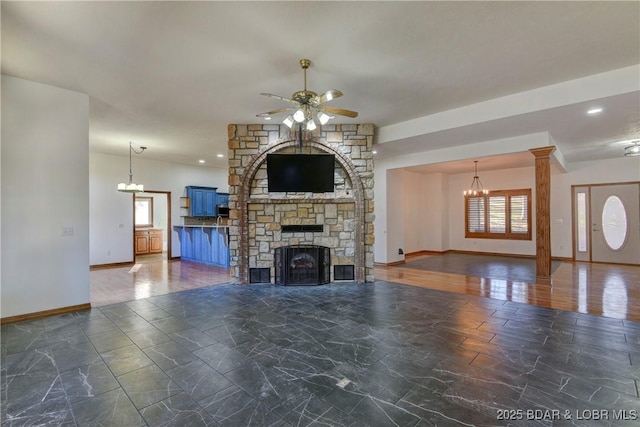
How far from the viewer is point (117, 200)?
7883 millimetres

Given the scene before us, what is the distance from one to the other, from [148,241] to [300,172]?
769 cm

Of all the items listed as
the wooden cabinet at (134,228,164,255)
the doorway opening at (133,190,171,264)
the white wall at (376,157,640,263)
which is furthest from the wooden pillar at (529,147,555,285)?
the wooden cabinet at (134,228,164,255)

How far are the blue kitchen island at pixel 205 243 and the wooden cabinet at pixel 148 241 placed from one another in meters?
1.99

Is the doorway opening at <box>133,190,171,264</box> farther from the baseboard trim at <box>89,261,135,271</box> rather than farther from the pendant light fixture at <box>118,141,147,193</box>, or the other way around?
the pendant light fixture at <box>118,141,147,193</box>

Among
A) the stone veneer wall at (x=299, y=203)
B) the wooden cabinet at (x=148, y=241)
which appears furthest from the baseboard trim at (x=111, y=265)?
the stone veneer wall at (x=299, y=203)

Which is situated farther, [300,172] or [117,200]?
[117,200]

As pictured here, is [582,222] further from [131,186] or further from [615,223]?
[131,186]

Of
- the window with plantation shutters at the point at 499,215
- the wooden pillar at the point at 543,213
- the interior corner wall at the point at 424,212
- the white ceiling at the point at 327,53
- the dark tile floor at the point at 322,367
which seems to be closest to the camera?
the dark tile floor at the point at 322,367

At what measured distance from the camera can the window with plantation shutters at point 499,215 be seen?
9.03 meters

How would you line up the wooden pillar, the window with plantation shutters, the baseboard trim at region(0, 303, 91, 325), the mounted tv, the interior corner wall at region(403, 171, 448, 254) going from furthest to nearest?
1. the interior corner wall at region(403, 171, 448, 254)
2. the window with plantation shutters
3. the wooden pillar
4. the mounted tv
5. the baseboard trim at region(0, 303, 91, 325)

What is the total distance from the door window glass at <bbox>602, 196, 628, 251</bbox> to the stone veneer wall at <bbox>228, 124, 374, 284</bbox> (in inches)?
278

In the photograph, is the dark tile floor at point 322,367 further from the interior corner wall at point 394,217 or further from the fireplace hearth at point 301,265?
the interior corner wall at point 394,217

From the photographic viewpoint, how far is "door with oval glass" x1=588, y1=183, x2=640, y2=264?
756 cm

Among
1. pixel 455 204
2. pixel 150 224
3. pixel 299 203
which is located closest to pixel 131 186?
pixel 299 203
